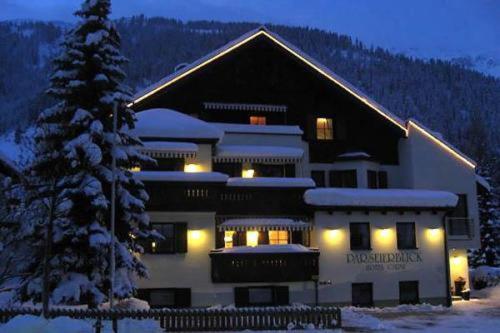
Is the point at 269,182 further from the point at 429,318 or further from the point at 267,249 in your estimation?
the point at 429,318

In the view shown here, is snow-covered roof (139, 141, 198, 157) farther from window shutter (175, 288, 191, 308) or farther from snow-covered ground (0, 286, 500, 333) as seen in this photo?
snow-covered ground (0, 286, 500, 333)

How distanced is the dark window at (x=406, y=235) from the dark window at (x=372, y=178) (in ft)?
11.0

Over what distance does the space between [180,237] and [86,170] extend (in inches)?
359

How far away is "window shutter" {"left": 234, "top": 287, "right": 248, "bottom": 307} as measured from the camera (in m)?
32.8

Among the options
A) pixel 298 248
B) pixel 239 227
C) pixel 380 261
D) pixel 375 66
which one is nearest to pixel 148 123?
pixel 239 227

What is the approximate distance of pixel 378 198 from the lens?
35.2 metres

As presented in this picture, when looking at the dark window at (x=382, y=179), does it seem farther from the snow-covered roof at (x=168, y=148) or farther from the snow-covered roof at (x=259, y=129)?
the snow-covered roof at (x=168, y=148)

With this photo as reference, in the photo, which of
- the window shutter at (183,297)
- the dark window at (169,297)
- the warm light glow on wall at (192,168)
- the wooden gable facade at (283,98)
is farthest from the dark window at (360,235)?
the dark window at (169,297)

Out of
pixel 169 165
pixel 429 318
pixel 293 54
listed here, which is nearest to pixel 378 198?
pixel 429 318

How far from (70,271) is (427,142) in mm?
24387

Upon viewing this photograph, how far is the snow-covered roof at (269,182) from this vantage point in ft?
110

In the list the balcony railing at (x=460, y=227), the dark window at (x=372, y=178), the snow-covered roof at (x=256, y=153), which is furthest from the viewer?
the balcony railing at (x=460, y=227)

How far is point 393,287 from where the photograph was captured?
116 ft

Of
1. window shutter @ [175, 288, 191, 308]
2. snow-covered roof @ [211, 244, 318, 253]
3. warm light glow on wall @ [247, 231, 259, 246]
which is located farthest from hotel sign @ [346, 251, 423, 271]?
window shutter @ [175, 288, 191, 308]
